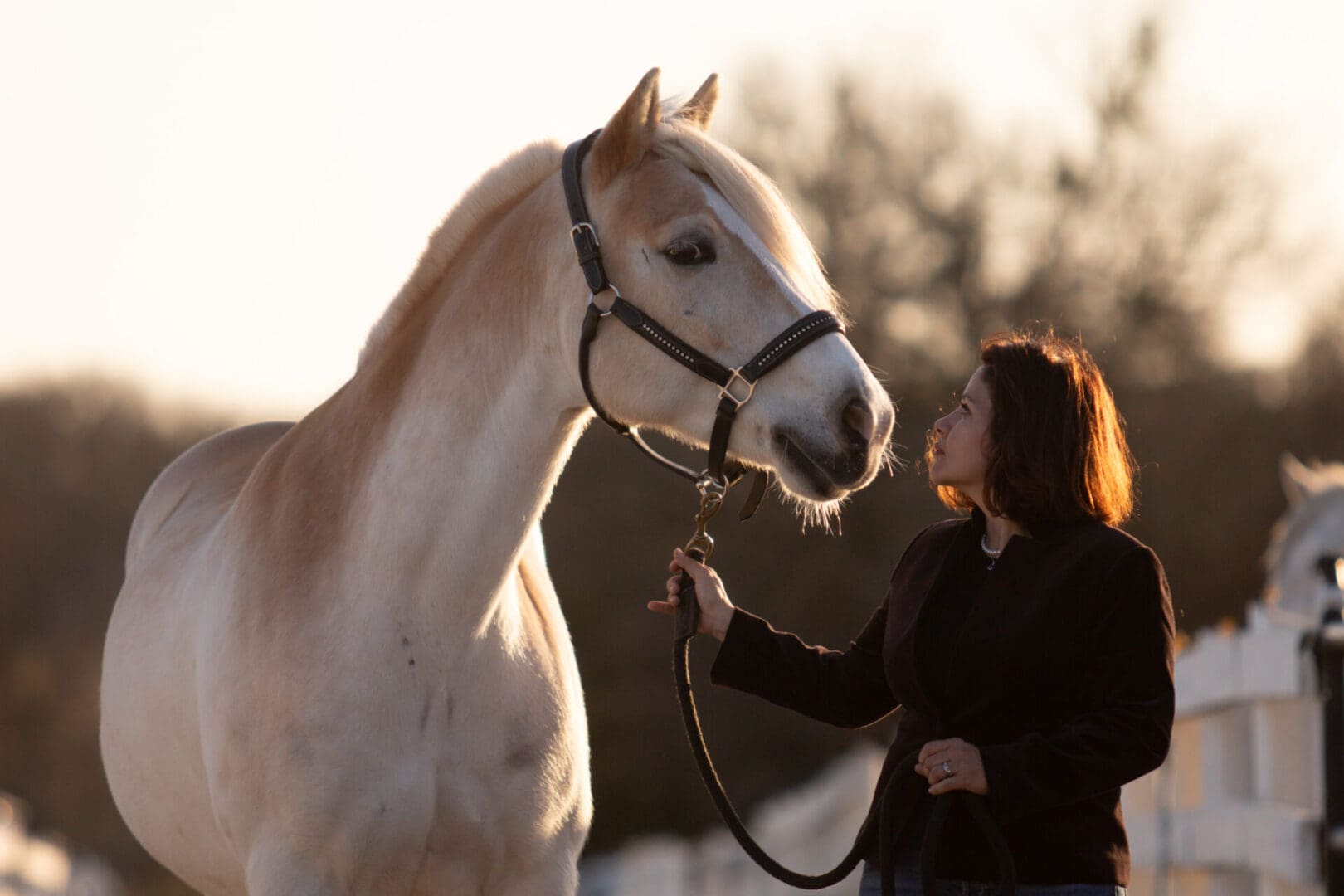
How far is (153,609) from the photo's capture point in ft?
13.7

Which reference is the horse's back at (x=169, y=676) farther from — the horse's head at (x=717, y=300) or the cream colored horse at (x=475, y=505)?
the horse's head at (x=717, y=300)

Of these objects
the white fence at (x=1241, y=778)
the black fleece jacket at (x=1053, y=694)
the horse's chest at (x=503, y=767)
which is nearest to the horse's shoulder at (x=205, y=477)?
the horse's chest at (x=503, y=767)

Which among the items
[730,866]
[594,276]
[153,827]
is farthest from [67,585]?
[594,276]

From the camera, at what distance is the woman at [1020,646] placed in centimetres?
269

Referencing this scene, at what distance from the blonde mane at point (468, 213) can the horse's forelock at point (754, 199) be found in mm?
418

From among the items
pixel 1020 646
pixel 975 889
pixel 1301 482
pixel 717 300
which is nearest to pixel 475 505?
pixel 717 300

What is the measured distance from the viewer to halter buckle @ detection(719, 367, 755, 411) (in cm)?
292

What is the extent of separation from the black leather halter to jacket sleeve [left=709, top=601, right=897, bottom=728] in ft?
0.93

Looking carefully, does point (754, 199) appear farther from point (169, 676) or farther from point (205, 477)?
point (205, 477)

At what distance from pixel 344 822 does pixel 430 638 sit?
1.36ft

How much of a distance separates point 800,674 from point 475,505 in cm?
79

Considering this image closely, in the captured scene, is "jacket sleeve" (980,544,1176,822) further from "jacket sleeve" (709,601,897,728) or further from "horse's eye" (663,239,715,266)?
"horse's eye" (663,239,715,266)

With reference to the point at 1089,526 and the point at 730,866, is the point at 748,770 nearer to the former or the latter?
the point at 730,866

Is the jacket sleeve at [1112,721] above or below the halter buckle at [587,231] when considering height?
below
